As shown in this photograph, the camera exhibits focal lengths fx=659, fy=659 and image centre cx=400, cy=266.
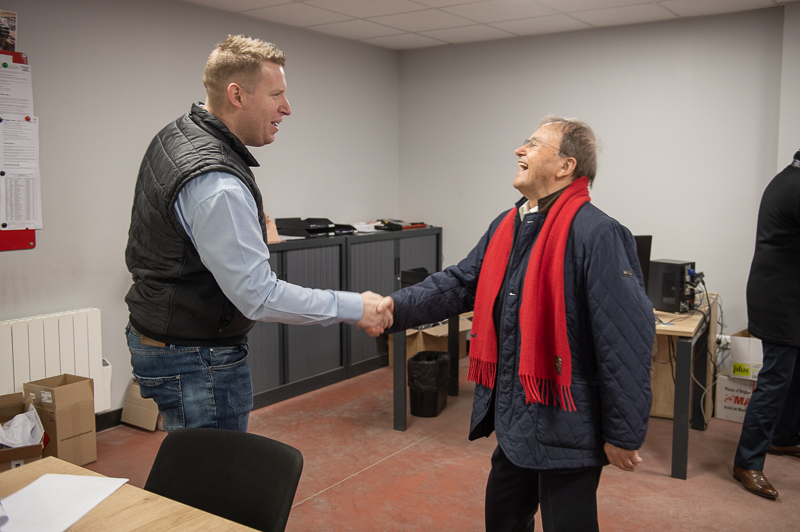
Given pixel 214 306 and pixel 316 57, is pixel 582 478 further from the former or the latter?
pixel 316 57

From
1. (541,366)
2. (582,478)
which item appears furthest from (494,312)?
(582,478)

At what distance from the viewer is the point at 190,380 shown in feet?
5.89

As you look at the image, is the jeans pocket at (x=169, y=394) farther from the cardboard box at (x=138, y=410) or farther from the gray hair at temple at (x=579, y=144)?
the cardboard box at (x=138, y=410)

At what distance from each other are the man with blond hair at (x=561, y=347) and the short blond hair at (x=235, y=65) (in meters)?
0.88

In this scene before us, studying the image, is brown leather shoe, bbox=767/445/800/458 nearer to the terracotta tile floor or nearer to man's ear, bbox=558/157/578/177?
the terracotta tile floor

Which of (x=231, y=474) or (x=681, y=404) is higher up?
(x=231, y=474)

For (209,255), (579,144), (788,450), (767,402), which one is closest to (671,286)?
(767,402)

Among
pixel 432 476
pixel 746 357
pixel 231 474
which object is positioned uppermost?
pixel 231 474

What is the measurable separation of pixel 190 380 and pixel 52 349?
2.32 m

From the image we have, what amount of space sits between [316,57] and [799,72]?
3463 millimetres

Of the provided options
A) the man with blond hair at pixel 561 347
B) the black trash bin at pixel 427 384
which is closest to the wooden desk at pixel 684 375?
the black trash bin at pixel 427 384

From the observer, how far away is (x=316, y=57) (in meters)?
5.35

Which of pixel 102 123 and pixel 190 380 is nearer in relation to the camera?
pixel 190 380

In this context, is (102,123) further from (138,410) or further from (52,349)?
(138,410)
